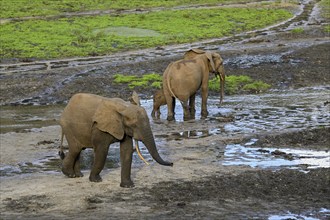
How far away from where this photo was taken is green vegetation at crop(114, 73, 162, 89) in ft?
91.4

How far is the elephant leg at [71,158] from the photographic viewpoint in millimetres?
14617

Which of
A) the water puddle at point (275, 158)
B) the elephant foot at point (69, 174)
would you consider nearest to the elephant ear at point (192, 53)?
the water puddle at point (275, 158)

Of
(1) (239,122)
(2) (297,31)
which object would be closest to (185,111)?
(1) (239,122)

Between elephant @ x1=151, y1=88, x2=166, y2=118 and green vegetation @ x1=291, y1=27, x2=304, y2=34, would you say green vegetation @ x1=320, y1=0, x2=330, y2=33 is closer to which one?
green vegetation @ x1=291, y1=27, x2=304, y2=34

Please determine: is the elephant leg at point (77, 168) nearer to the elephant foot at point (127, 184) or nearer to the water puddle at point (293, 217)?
the elephant foot at point (127, 184)

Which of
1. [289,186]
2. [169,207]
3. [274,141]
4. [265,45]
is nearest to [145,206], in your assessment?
[169,207]

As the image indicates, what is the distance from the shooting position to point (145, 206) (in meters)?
12.9

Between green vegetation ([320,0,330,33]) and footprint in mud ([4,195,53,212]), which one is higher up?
footprint in mud ([4,195,53,212])

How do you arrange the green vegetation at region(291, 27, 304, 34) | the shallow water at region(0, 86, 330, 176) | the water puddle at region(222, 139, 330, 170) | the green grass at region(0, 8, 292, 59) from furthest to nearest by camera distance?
the green vegetation at region(291, 27, 304, 34)
the green grass at region(0, 8, 292, 59)
the shallow water at region(0, 86, 330, 176)
the water puddle at region(222, 139, 330, 170)

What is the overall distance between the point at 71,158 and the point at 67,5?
53.7 meters

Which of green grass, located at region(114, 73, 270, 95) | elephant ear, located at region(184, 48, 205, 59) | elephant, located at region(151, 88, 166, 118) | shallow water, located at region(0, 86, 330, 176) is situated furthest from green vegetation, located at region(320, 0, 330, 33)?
elephant, located at region(151, 88, 166, 118)

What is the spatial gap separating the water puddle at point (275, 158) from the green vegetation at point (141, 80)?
10.4 m

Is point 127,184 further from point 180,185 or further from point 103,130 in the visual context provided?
point 103,130

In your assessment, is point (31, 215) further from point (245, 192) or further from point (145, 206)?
point (245, 192)
